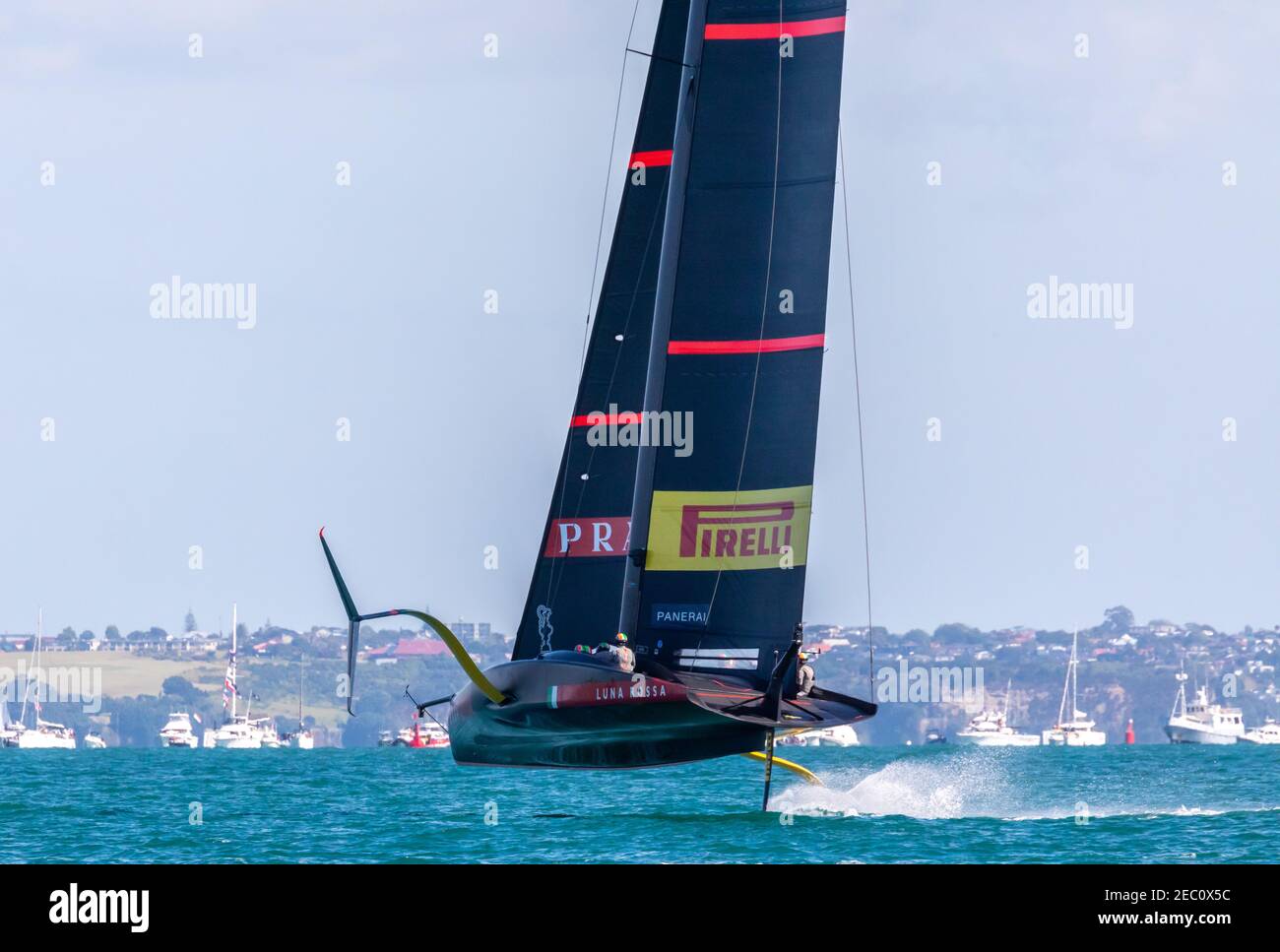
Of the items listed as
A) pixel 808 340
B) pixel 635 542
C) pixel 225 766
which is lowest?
pixel 225 766

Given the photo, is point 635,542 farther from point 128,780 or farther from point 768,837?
point 128,780

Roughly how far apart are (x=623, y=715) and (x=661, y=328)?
5009 millimetres

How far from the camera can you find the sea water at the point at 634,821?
31.2 m

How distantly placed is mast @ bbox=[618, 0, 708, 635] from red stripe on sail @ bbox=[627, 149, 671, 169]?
3.94 metres

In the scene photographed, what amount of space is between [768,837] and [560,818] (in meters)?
6.91

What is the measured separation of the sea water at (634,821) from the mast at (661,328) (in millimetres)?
4340

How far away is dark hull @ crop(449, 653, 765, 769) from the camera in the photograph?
87.8 feet

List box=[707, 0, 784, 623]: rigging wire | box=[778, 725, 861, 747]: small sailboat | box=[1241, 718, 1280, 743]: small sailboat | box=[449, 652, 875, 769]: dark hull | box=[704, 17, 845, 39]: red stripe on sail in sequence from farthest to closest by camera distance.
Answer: box=[1241, 718, 1280, 743]: small sailboat
box=[778, 725, 861, 747]: small sailboat
box=[704, 17, 845, 39]: red stripe on sail
box=[707, 0, 784, 623]: rigging wire
box=[449, 652, 875, 769]: dark hull

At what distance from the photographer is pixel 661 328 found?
27.8 m

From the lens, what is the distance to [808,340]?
27656 millimetres

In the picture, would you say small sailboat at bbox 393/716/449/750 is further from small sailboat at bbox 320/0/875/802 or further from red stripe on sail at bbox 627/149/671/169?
small sailboat at bbox 320/0/875/802

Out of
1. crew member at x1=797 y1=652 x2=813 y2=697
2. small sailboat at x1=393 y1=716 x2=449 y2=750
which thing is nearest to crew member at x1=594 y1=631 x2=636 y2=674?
crew member at x1=797 y1=652 x2=813 y2=697

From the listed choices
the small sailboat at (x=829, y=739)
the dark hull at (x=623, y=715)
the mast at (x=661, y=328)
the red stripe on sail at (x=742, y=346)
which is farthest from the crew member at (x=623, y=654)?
the small sailboat at (x=829, y=739)
